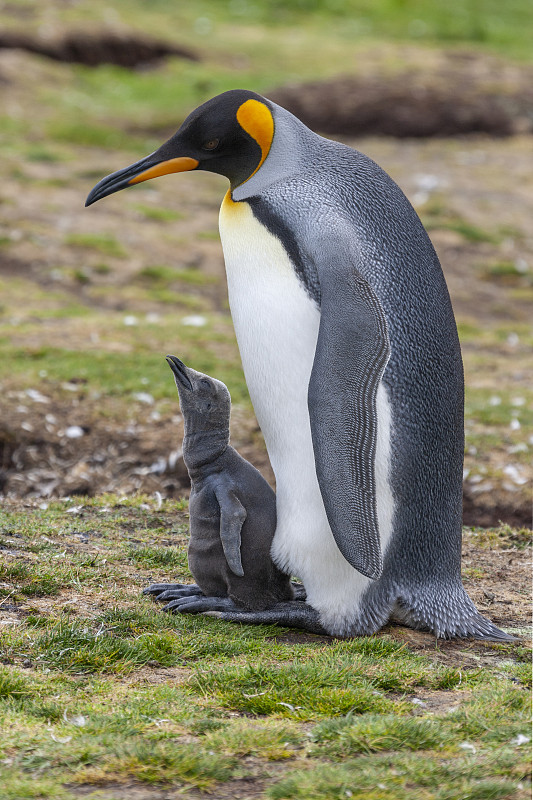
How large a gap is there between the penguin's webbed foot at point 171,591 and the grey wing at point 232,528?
0.35m

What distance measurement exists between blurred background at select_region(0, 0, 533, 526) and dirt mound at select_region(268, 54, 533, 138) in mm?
42

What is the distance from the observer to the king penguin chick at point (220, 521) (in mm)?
4129

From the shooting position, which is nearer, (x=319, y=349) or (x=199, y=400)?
(x=319, y=349)

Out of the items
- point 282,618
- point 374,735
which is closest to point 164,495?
point 282,618

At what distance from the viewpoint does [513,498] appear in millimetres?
6578

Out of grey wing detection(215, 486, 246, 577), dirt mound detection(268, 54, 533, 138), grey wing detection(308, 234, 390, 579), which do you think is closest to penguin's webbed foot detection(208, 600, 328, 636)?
A: grey wing detection(215, 486, 246, 577)

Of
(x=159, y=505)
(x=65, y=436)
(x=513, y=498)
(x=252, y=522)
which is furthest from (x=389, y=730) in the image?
(x=65, y=436)

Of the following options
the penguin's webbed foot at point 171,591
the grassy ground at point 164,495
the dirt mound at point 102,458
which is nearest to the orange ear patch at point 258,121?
the penguin's webbed foot at point 171,591

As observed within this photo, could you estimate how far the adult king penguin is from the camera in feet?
13.1

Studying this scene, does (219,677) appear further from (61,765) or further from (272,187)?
(272,187)

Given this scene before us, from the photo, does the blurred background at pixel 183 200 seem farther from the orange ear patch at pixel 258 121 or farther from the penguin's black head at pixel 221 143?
the orange ear patch at pixel 258 121

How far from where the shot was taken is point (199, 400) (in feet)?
14.1

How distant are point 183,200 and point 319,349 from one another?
950 cm

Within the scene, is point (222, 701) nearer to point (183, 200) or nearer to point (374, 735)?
point (374, 735)
